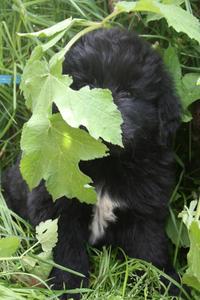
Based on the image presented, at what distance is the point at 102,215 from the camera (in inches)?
116

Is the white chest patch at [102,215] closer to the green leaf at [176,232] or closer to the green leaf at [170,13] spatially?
the green leaf at [176,232]

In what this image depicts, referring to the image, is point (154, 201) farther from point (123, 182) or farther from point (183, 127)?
point (183, 127)

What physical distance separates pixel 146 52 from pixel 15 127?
1220 mm

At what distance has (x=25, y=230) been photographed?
3258 mm

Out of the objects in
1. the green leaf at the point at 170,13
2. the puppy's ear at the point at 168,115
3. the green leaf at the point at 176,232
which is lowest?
the green leaf at the point at 176,232

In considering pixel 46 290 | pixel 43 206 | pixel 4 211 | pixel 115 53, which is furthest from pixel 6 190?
pixel 115 53

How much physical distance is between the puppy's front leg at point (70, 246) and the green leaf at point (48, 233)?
0.17 metres

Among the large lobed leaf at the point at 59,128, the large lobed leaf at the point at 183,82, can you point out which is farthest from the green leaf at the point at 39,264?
the large lobed leaf at the point at 183,82

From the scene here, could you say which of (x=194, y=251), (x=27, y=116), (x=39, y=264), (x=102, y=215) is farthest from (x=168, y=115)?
(x=27, y=116)

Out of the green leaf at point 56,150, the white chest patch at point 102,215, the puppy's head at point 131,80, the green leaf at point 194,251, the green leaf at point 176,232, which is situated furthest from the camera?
the green leaf at point 176,232

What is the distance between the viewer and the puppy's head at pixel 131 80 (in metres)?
2.69

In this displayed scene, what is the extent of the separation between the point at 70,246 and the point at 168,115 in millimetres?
830

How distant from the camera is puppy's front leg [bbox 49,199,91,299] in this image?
2.92 m

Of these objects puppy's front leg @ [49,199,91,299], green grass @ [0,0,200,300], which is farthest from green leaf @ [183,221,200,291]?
puppy's front leg @ [49,199,91,299]
